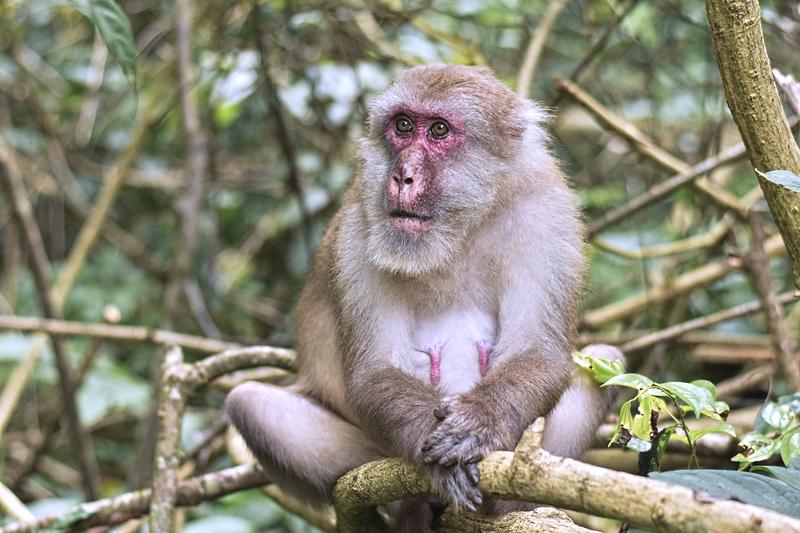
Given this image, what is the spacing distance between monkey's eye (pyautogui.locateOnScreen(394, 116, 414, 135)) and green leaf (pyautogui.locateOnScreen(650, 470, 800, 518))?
207 centimetres

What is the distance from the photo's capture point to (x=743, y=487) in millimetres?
2314

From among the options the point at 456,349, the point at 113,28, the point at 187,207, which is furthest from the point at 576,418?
the point at 187,207

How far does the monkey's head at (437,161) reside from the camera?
378 cm

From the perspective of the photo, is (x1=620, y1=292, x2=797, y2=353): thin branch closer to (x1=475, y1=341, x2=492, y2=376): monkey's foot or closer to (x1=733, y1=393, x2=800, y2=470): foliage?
(x1=475, y1=341, x2=492, y2=376): monkey's foot

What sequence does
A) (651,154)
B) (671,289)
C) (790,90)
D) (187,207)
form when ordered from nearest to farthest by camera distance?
(790,90)
(651,154)
(671,289)
(187,207)

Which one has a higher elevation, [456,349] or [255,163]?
[255,163]

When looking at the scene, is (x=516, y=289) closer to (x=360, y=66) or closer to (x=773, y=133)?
(x=773, y=133)

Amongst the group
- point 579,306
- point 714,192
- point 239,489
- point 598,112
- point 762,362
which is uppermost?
point 598,112

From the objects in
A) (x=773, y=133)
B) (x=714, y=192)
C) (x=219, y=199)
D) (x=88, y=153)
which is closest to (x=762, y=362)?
(x=714, y=192)

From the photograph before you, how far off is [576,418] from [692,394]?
1383mm

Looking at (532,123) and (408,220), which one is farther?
(532,123)

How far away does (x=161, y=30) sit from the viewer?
25.1 ft

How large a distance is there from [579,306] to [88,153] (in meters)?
7.09

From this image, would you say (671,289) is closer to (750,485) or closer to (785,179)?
(785,179)
